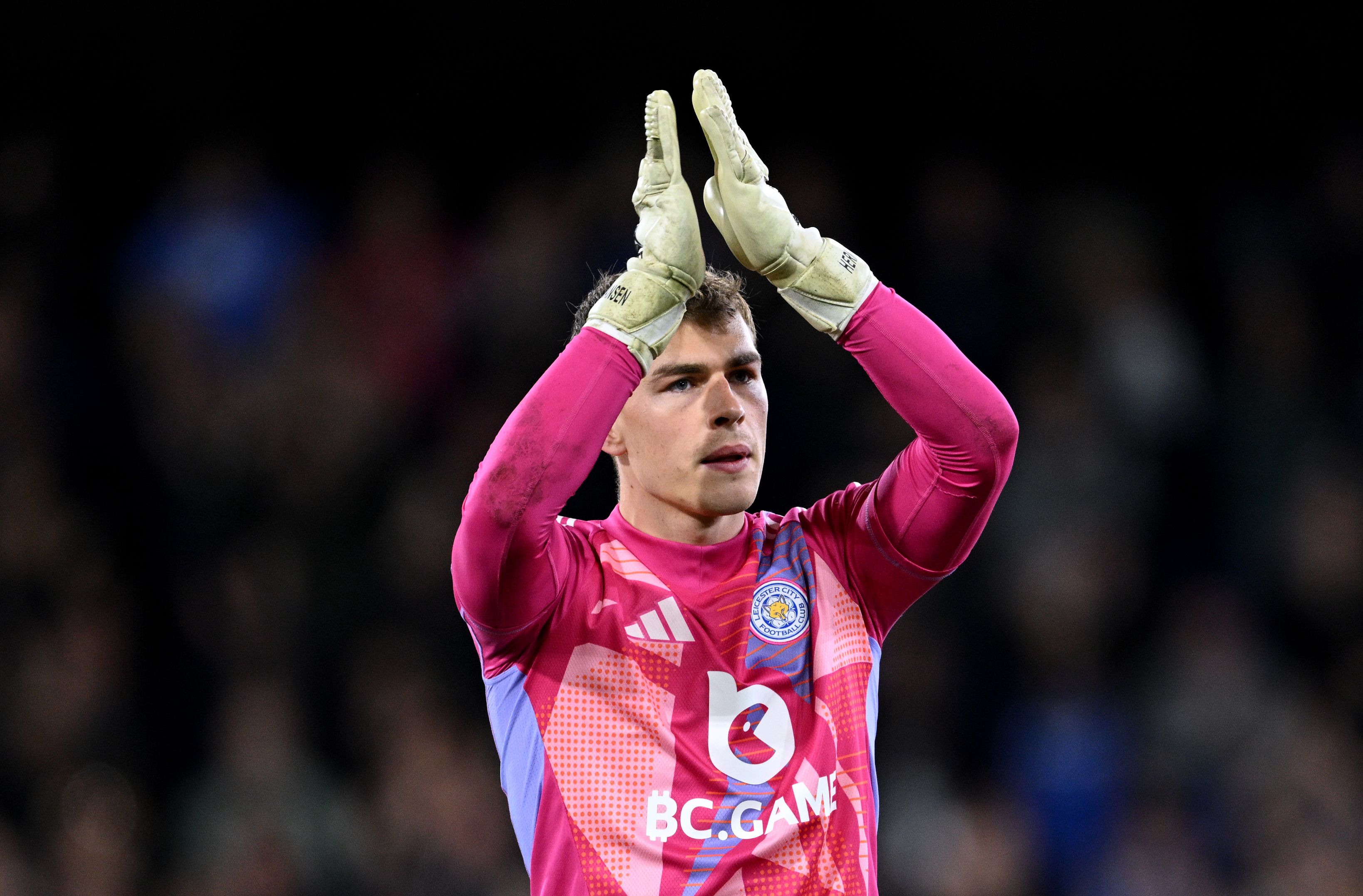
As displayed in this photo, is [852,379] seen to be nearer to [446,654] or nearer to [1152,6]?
[446,654]

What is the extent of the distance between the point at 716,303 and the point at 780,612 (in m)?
0.67

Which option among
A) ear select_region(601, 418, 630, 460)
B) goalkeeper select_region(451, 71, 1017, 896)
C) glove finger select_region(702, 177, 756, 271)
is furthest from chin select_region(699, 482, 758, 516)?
glove finger select_region(702, 177, 756, 271)

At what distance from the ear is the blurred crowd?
8.71 ft

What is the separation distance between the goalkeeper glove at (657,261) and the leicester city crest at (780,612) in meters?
0.54

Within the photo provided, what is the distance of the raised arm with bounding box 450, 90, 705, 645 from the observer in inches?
104

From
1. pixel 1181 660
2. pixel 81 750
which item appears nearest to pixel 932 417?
pixel 1181 660

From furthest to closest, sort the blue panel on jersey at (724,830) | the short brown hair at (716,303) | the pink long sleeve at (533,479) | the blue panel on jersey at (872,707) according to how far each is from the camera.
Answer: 1. the short brown hair at (716,303)
2. the blue panel on jersey at (872,707)
3. the blue panel on jersey at (724,830)
4. the pink long sleeve at (533,479)

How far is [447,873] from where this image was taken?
5469 millimetres

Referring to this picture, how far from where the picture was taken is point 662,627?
9.58 feet

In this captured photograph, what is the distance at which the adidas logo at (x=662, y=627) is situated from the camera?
9.52ft

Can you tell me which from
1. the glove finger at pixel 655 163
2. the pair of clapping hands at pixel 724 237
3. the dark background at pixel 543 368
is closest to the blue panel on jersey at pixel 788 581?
the pair of clapping hands at pixel 724 237

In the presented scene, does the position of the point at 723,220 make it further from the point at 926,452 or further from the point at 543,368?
the point at 543,368

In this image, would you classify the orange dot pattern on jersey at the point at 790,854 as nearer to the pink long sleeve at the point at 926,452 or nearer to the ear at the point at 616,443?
the pink long sleeve at the point at 926,452

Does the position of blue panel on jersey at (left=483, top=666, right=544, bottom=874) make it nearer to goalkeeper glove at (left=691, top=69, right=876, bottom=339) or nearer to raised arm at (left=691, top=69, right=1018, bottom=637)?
raised arm at (left=691, top=69, right=1018, bottom=637)
